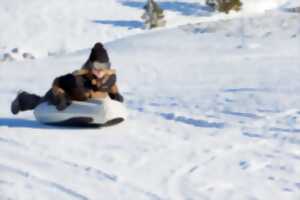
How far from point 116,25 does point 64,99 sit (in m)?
37.0

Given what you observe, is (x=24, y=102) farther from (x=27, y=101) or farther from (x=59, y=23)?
(x=59, y=23)

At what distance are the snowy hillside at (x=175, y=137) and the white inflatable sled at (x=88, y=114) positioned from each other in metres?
0.14

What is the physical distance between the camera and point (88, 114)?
1011cm

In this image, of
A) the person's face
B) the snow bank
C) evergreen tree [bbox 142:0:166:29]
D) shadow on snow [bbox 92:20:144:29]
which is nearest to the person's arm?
the person's face

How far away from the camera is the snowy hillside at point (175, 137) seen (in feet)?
24.0

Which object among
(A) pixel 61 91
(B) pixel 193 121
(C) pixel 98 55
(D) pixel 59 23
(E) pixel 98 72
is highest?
(C) pixel 98 55

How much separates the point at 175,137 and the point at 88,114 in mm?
1195

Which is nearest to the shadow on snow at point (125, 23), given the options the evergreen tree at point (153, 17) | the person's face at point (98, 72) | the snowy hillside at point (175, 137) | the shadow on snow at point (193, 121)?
the evergreen tree at point (153, 17)

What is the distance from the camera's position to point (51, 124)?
10406mm

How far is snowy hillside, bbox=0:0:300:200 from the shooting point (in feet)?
24.0

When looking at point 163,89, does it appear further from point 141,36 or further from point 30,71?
point 141,36

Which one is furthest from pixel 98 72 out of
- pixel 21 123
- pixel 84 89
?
pixel 21 123

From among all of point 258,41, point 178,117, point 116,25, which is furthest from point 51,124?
point 116,25

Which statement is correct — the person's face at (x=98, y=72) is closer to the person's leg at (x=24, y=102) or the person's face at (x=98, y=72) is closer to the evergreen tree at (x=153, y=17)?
the person's leg at (x=24, y=102)
